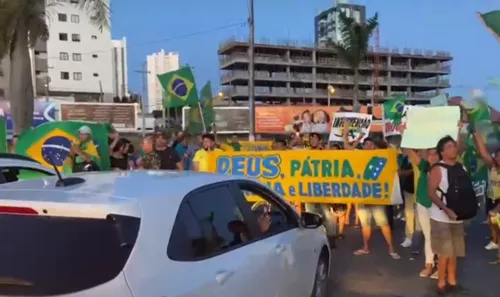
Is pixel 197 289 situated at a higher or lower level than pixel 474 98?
lower

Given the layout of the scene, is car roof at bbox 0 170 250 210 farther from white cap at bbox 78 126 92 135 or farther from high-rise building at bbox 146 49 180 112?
high-rise building at bbox 146 49 180 112

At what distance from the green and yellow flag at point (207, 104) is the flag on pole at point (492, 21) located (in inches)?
695

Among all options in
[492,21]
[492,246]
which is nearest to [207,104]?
[492,246]

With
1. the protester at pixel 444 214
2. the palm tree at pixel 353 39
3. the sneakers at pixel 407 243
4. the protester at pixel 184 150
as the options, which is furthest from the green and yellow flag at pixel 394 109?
the palm tree at pixel 353 39

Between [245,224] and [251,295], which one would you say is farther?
[245,224]

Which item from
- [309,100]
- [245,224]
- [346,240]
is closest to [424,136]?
[346,240]

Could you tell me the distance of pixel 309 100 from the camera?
352 feet

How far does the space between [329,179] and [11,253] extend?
23.0 ft

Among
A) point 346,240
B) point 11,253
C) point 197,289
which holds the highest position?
point 11,253

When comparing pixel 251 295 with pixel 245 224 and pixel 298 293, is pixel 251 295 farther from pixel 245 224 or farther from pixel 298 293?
pixel 298 293

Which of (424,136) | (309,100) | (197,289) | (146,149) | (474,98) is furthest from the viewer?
(309,100)

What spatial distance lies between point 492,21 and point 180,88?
1328 cm

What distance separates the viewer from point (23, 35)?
1484 centimetres

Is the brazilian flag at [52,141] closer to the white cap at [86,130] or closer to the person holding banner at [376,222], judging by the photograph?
the white cap at [86,130]
